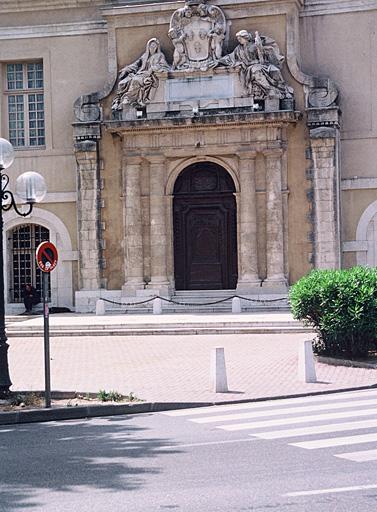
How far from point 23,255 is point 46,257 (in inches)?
758

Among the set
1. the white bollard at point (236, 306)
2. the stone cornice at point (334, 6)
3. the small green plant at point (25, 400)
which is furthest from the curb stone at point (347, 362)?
the stone cornice at point (334, 6)

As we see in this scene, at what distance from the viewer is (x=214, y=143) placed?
31.0m

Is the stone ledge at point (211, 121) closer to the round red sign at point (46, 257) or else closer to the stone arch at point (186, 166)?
the stone arch at point (186, 166)

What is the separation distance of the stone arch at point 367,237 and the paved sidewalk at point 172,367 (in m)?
7.12

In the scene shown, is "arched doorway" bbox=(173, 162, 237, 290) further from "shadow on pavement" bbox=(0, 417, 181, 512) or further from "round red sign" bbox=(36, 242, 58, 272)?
"shadow on pavement" bbox=(0, 417, 181, 512)

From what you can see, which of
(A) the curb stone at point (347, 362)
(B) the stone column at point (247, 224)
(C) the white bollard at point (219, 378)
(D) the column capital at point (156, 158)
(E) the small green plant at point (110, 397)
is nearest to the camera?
(E) the small green plant at point (110, 397)

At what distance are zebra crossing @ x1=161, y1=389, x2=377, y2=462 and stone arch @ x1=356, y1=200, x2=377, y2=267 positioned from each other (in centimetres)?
1625

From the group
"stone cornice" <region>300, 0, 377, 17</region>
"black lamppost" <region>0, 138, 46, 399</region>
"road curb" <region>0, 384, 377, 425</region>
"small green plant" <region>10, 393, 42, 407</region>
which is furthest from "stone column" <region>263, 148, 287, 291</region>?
"small green plant" <region>10, 393, 42, 407</region>

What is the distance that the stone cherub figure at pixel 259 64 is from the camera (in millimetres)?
30344

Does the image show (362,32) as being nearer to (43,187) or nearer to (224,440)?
(43,187)

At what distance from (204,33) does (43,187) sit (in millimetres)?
16760

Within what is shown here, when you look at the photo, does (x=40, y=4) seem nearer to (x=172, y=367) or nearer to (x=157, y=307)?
(x=157, y=307)

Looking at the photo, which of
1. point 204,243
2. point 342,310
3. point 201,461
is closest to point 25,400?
point 201,461

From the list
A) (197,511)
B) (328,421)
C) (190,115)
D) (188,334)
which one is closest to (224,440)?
(328,421)
